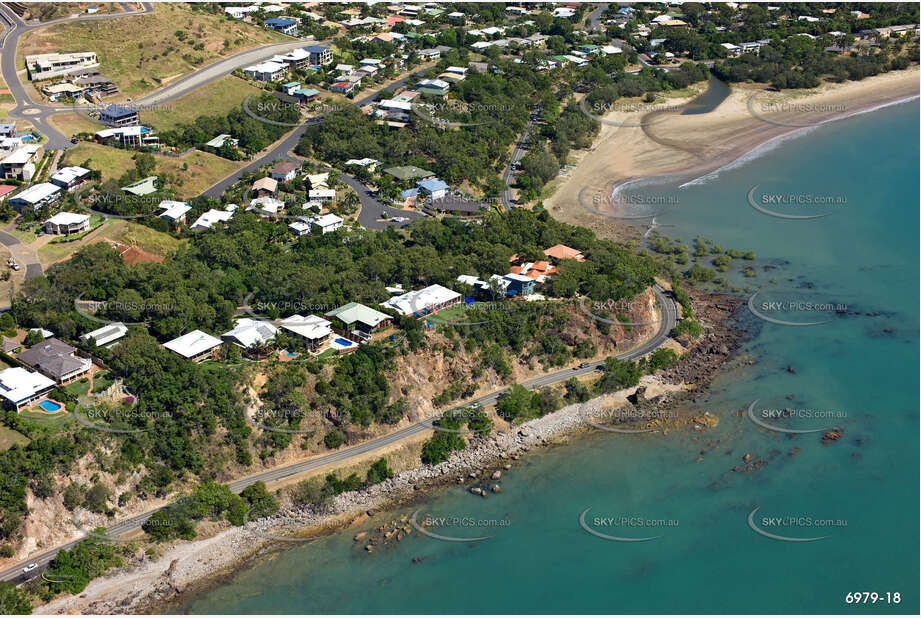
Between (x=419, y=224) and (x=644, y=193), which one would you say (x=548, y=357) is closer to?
(x=419, y=224)

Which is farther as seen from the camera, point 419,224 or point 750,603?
point 419,224

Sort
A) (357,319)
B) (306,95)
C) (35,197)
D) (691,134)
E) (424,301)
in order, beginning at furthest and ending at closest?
(691,134), (306,95), (35,197), (424,301), (357,319)

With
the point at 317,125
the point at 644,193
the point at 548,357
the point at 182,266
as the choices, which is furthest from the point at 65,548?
the point at 644,193

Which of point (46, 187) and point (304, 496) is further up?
point (46, 187)

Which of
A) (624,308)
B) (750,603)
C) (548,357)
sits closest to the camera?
(750,603)

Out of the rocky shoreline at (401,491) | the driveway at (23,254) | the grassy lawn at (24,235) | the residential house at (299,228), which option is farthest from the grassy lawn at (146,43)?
the rocky shoreline at (401,491)

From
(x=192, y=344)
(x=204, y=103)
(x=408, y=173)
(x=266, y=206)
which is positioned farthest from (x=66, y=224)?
(x=408, y=173)

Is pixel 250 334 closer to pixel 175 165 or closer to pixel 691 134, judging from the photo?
pixel 175 165

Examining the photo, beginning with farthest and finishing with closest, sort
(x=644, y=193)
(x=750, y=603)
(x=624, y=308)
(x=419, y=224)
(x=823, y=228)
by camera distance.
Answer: (x=644, y=193), (x=823, y=228), (x=419, y=224), (x=624, y=308), (x=750, y=603)
